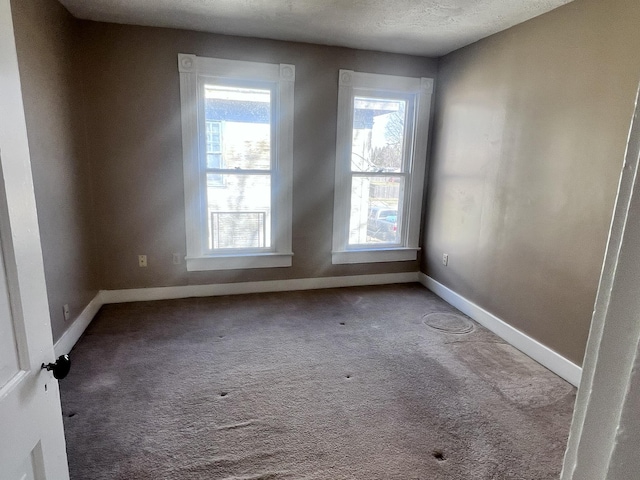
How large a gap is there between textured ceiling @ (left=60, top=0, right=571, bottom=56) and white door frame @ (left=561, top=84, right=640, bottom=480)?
2.71 m

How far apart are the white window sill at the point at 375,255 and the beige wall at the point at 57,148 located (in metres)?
2.40

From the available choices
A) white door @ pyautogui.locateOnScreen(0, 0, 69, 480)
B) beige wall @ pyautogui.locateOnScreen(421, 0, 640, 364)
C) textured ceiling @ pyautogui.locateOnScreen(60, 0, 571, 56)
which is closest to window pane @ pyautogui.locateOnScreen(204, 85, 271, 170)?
textured ceiling @ pyautogui.locateOnScreen(60, 0, 571, 56)

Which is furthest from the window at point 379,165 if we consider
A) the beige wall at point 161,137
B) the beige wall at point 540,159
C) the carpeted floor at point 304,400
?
the carpeted floor at point 304,400

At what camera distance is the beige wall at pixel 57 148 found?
228cm

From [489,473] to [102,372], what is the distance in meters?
2.35

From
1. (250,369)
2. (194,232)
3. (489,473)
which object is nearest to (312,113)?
(194,232)

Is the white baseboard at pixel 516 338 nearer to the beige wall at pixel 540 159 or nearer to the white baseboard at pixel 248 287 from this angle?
the beige wall at pixel 540 159

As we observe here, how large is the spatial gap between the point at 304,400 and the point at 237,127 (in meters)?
2.59

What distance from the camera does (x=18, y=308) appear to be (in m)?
0.80

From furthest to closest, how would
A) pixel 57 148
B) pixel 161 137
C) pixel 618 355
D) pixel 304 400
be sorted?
pixel 161 137 → pixel 57 148 → pixel 304 400 → pixel 618 355

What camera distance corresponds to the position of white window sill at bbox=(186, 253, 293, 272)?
3.62 metres

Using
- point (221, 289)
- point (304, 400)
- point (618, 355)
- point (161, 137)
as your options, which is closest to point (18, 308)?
point (618, 355)

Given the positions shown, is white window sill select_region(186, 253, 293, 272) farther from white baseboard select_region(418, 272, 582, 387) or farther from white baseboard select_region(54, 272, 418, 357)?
white baseboard select_region(418, 272, 582, 387)

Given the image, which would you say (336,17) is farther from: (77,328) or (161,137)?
(77,328)
